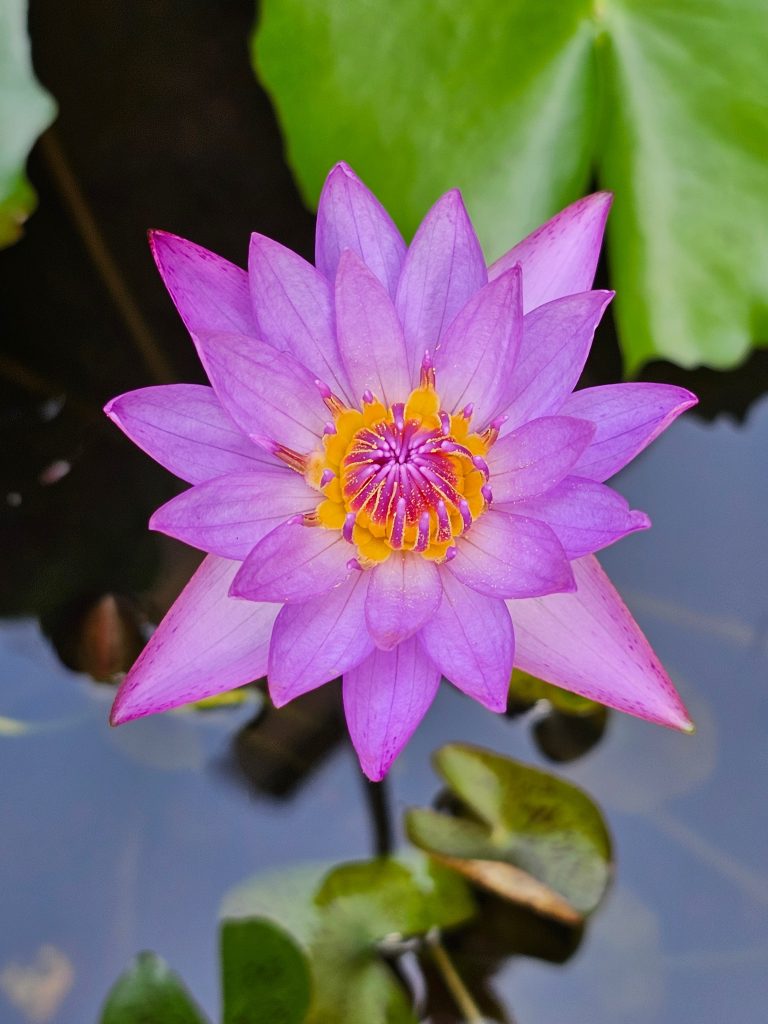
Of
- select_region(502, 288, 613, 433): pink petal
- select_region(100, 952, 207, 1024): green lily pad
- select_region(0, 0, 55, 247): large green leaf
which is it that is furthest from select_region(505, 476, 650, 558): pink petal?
select_region(0, 0, 55, 247): large green leaf

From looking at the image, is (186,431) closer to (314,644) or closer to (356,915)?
(314,644)

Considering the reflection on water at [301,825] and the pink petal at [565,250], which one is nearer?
the pink petal at [565,250]

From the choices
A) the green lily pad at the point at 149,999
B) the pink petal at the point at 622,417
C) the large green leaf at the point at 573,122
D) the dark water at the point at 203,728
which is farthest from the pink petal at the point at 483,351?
the green lily pad at the point at 149,999

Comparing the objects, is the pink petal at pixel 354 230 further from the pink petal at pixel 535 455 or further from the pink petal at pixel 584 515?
the pink petal at pixel 584 515

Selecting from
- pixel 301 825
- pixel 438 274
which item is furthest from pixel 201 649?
pixel 301 825

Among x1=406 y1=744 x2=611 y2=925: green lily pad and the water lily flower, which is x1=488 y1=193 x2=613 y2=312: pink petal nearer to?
the water lily flower

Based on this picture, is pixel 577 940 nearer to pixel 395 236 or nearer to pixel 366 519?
pixel 366 519

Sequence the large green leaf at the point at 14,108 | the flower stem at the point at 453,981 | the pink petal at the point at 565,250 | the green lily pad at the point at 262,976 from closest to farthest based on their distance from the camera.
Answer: the pink petal at the point at 565,250 < the green lily pad at the point at 262,976 < the flower stem at the point at 453,981 < the large green leaf at the point at 14,108
